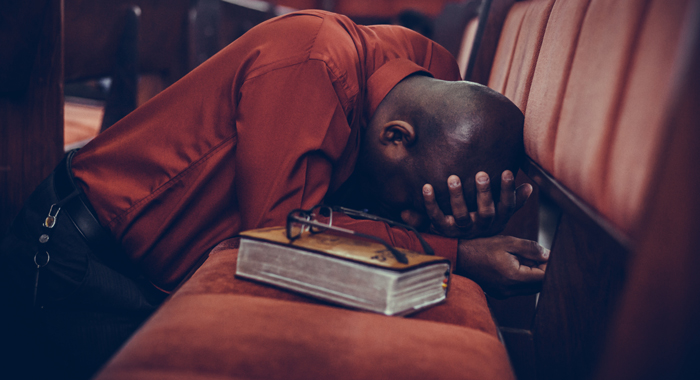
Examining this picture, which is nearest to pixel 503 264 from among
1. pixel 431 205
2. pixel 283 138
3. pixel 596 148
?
pixel 431 205

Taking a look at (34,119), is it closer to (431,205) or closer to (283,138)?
(283,138)

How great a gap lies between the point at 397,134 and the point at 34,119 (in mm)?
1099

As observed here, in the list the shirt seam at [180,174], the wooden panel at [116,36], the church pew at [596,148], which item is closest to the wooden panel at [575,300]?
the church pew at [596,148]

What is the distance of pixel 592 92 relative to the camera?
630mm

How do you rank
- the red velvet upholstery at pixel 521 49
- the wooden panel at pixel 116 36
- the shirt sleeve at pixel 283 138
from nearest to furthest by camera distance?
the shirt sleeve at pixel 283 138 < the red velvet upholstery at pixel 521 49 < the wooden panel at pixel 116 36

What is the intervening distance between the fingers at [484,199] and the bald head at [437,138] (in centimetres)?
2

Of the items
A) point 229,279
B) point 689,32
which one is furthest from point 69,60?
point 689,32

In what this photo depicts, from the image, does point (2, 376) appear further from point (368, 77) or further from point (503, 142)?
point (503, 142)

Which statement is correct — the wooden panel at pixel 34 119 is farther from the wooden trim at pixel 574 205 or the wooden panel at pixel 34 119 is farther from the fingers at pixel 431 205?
the wooden trim at pixel 574 205

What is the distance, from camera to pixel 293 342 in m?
0.46

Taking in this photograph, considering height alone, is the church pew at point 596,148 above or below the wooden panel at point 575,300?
above

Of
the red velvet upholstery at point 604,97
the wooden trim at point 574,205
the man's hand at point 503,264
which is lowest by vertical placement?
the man's hand at point 503,264

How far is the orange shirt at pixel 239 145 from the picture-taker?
811 millimetres

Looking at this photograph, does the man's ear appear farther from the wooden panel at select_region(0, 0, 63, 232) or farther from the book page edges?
the wooden panel at select_region(0, 0, 63, 232)
